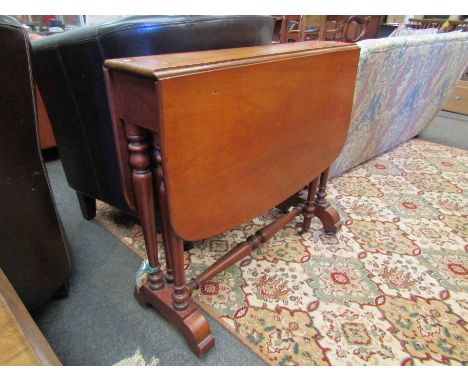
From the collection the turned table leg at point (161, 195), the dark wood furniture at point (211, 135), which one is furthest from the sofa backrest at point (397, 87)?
the turned table leg at point (161, 195)

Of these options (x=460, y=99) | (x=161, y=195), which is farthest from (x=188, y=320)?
(x=460, y=99)

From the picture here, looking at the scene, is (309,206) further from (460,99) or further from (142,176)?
(460,99)

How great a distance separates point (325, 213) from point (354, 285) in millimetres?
344

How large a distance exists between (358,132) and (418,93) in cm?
68

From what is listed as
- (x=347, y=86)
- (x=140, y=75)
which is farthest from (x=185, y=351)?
(x=347, y=86)

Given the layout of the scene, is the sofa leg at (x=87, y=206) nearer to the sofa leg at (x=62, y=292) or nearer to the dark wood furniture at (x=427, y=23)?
the sofa leg at (x=62, y=292)

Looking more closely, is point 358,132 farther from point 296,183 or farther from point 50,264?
point 50,264

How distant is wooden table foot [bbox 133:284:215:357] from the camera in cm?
85

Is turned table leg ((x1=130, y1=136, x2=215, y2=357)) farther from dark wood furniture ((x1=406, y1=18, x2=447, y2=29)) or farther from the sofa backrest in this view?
dark wood furniture ((x1=406, y1=18, x2=447, y2=29))

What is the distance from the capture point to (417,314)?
1028 millimetres

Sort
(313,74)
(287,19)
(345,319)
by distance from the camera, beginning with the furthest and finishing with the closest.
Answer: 1. (287,19)
2. (345,319)
3. (313,74)

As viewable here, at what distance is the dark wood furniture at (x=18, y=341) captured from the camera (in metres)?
0.40

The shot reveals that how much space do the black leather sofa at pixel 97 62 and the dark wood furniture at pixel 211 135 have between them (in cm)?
12

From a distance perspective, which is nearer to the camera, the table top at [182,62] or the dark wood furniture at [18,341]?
the dark wood furniture at [18,341]
